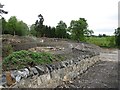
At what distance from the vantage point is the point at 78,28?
35.0m

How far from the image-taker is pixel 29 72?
5.66m

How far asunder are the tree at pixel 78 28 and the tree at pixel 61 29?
79 centimetres

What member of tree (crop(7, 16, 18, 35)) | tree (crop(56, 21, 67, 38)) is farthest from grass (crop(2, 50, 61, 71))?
tree (crop(56, 21, 67, 38))

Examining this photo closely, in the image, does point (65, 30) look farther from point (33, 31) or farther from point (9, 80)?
point (9, 80)

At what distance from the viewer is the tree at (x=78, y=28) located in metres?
34.9

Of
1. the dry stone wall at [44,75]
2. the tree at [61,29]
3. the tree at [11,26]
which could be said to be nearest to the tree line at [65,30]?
the tree at [61,29]

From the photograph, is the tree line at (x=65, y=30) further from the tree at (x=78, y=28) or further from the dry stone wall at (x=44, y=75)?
the dry stone wall at (x=44, y=75)

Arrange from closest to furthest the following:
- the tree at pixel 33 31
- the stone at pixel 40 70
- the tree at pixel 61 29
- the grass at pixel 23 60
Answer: the stone at pixel 40 70 → the grass at pixel 23 60 → the tree at pixel 33 31 → the tree at pixel 61 29

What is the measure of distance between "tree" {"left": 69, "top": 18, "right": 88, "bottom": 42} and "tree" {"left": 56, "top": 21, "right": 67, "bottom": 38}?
786 millimetres

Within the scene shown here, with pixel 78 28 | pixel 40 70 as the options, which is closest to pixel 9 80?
pixel 40 70

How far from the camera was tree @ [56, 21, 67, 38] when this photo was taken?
1369 inches

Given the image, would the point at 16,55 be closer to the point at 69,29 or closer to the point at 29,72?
the point at 29,72

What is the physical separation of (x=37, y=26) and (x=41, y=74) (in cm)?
3162

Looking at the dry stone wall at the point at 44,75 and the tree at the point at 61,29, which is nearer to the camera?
the dry stone wall at the point at 44,75
